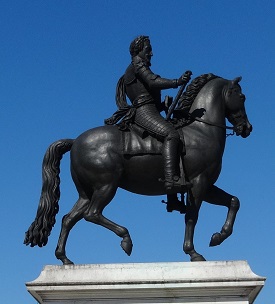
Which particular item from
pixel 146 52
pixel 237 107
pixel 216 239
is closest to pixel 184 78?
pixel 146 52

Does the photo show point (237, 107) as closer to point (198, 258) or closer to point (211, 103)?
point (211, 103)

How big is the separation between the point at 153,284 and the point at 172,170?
64.1 inches

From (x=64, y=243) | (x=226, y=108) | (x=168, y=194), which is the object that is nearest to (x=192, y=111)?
(x=226, y=108)

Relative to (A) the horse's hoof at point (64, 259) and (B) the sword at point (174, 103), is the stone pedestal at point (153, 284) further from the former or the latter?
(B) the sword at point (174, 103)

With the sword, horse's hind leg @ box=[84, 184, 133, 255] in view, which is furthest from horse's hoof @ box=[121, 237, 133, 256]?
the sword

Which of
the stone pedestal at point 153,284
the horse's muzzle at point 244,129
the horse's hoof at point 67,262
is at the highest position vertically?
the horse's muzzle at point 244,129

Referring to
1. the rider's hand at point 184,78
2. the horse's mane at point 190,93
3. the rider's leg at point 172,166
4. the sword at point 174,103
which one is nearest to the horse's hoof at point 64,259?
the rider's leg at point 172,166

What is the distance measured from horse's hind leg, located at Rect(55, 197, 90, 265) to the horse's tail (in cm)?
24

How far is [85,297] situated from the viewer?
9.76 m

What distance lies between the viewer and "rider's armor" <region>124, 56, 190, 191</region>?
1009cm

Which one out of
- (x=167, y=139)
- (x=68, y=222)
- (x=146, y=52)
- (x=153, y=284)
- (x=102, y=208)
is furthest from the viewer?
(x=146, y=52)

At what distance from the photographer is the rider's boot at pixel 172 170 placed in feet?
33.0

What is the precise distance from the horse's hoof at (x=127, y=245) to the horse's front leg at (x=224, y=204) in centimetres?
120

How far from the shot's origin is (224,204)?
10633 millimetres
